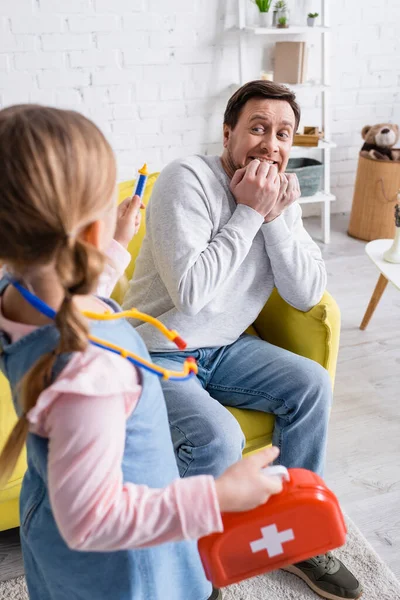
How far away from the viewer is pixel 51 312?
667mm

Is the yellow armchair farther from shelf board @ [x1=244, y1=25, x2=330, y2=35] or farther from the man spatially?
shelf board @ [x1=244, y1=25, x2=330, y2=35]

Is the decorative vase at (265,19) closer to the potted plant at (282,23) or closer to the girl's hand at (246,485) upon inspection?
the potted plant at (282,23)

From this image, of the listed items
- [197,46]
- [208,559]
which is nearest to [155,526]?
[208,559]

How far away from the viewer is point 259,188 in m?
1.40

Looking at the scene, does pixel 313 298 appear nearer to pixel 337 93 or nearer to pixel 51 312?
pixel 51 312

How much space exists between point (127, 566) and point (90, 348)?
0.34m

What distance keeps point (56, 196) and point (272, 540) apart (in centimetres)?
49

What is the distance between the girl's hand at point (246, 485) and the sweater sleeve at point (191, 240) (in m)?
0.63

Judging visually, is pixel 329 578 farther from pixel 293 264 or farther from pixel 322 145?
pixel 322 145

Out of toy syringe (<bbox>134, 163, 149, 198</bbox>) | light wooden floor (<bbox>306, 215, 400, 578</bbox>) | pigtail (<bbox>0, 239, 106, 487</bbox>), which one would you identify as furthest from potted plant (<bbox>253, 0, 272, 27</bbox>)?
pigtail (<bbox>0, 239, 106, 487</bbox>)

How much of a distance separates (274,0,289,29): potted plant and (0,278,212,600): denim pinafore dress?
272cm

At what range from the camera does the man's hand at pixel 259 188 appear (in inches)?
55.1

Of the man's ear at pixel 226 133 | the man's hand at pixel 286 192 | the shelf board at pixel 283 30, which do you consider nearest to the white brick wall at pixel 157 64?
the shelf board at pixel 283 30

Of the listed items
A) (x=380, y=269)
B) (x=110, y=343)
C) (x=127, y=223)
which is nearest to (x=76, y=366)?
(x=110, y=343)
